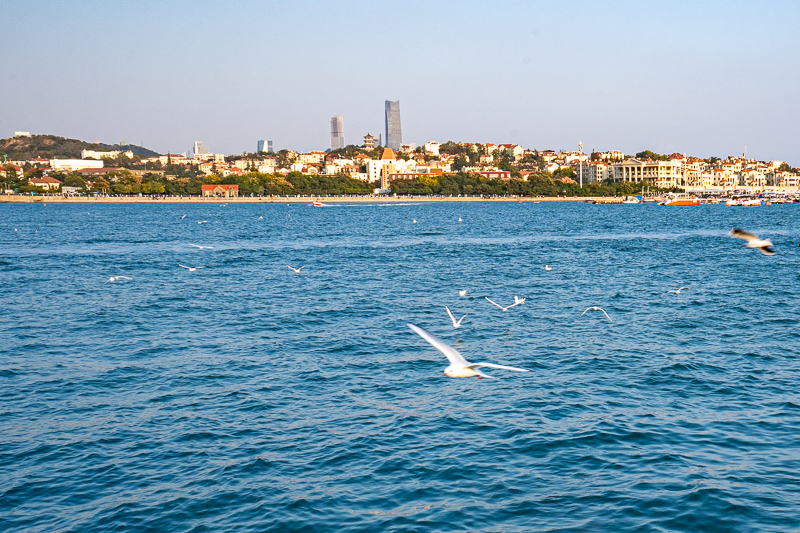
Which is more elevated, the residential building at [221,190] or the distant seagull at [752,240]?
the residential building at [221,190]

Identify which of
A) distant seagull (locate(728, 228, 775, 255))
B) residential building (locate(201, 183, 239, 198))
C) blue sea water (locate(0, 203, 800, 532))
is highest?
residential building (locate(201, 183, 239, 198))

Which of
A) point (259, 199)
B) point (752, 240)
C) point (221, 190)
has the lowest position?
point (752, 240)

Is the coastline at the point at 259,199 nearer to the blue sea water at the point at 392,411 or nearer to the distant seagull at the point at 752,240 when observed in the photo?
the blue sea water at the point at 392,411

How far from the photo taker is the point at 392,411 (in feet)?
40.1

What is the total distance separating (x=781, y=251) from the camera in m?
43.8

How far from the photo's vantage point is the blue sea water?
29.1 feet

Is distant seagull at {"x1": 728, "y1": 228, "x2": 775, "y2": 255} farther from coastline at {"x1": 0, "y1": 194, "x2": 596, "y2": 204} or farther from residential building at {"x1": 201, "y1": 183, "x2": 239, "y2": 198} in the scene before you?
residential building at {"x1": 201, "y1": 183, "x2": 239, "y2": 198}

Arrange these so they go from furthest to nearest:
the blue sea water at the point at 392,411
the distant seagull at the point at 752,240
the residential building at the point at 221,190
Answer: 1. the residential building at the point at 221,190
2. the distant seagull at the point at 752,240
3. the blue sea water at the point at 392,411

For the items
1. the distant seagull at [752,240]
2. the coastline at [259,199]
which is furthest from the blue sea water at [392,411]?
the coastline at [259,199]

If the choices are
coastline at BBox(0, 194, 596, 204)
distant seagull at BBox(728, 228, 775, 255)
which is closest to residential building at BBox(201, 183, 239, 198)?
coastline at BBox(0, 194, 596, 204)

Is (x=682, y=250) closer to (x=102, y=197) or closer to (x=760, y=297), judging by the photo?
(x=760, y=297)

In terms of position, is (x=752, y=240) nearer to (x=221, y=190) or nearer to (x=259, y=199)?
(x=259, y=199)

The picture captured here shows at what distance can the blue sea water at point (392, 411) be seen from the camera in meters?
8.88

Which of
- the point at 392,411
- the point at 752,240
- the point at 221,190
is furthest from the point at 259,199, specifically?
the point at 392,411
